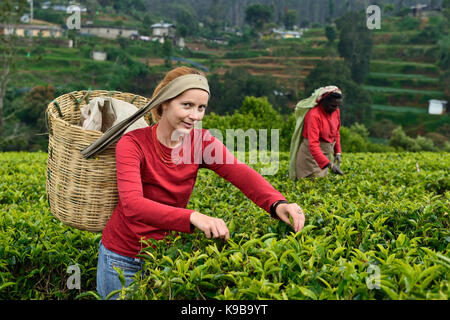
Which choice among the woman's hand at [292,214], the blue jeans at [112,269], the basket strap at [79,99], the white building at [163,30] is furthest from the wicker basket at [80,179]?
the white building at [163,30]

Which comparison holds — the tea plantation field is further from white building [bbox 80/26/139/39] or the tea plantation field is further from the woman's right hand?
white building [bbox 80/26/139/39]

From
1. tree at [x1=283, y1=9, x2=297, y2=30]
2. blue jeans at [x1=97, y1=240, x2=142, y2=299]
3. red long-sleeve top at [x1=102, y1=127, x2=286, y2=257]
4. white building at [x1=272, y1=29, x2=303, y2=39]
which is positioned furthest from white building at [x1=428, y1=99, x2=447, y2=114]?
blue jeans at [x1=97, y1=240, x2=142, y2=299]

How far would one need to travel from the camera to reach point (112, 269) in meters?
2.35

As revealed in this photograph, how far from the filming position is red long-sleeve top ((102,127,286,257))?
2096 millimetres

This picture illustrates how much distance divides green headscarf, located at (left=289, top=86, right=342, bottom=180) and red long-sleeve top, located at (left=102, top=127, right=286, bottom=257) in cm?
316

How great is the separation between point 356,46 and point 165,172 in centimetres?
5928

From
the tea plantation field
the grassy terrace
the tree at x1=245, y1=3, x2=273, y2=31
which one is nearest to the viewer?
the tea plantation field

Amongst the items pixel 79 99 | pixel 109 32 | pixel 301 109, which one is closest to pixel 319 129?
pixel 301 109

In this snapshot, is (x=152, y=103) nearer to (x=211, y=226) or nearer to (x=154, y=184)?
(x=154, y=184)

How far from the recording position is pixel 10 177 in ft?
19.3

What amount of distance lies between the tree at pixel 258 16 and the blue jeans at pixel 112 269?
2982 inches

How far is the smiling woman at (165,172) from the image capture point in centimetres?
216

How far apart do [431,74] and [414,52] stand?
553 cm
